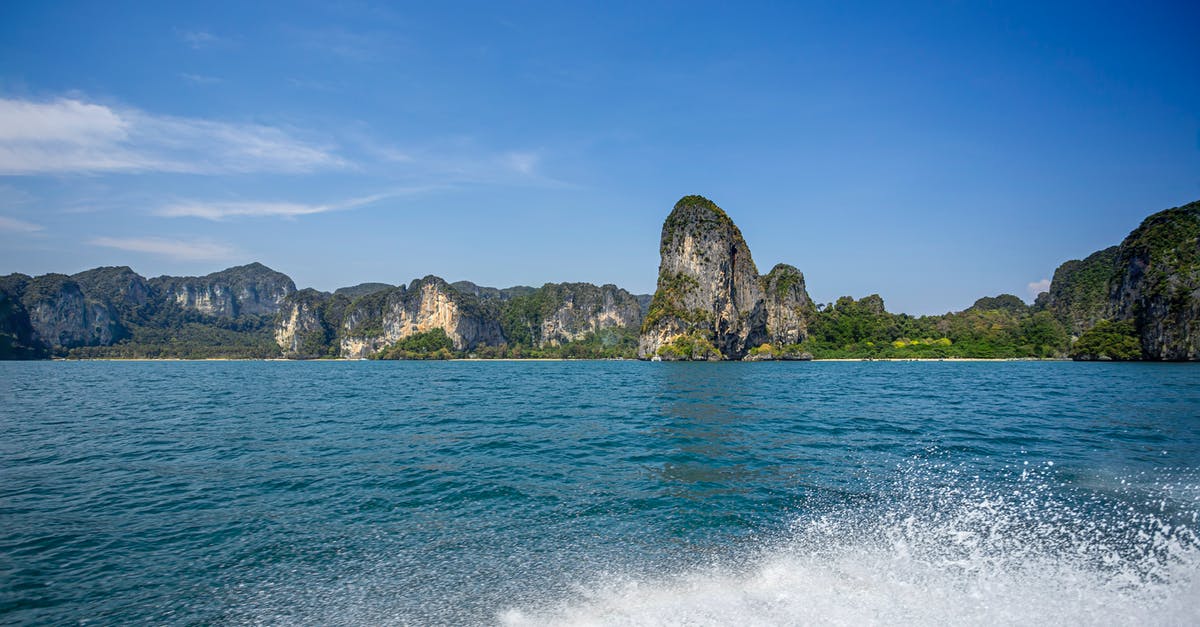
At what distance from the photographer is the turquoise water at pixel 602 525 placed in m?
7.38

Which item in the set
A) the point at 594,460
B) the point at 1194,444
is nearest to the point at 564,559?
the point at 594,460

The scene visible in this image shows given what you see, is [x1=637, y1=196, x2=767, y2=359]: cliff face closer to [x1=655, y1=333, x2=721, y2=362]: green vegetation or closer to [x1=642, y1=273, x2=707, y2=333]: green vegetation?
[x1=642, y1=273, x2=707, y2=333]: green vegetation

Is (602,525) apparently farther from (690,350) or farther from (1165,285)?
(690,350)

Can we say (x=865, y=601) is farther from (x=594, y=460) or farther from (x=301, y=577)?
(x=594, y=460)

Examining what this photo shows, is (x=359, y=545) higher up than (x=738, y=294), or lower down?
lower down

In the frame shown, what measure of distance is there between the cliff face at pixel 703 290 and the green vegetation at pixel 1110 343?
3146 inches

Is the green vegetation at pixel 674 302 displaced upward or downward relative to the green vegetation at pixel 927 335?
upward

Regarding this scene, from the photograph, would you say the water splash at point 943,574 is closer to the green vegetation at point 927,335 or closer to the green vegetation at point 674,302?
the green vegetation at point 674,302

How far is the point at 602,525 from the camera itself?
10641 mm

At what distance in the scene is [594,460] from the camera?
1662 centimetres

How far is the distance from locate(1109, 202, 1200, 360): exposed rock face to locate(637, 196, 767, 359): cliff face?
8709 cm

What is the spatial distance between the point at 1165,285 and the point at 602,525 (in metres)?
139

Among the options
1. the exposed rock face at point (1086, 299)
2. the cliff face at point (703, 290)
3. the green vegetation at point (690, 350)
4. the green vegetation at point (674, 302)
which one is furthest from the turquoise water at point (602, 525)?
the exposed rock face at point (1086, 299)

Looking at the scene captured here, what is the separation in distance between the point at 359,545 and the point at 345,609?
249 cm
